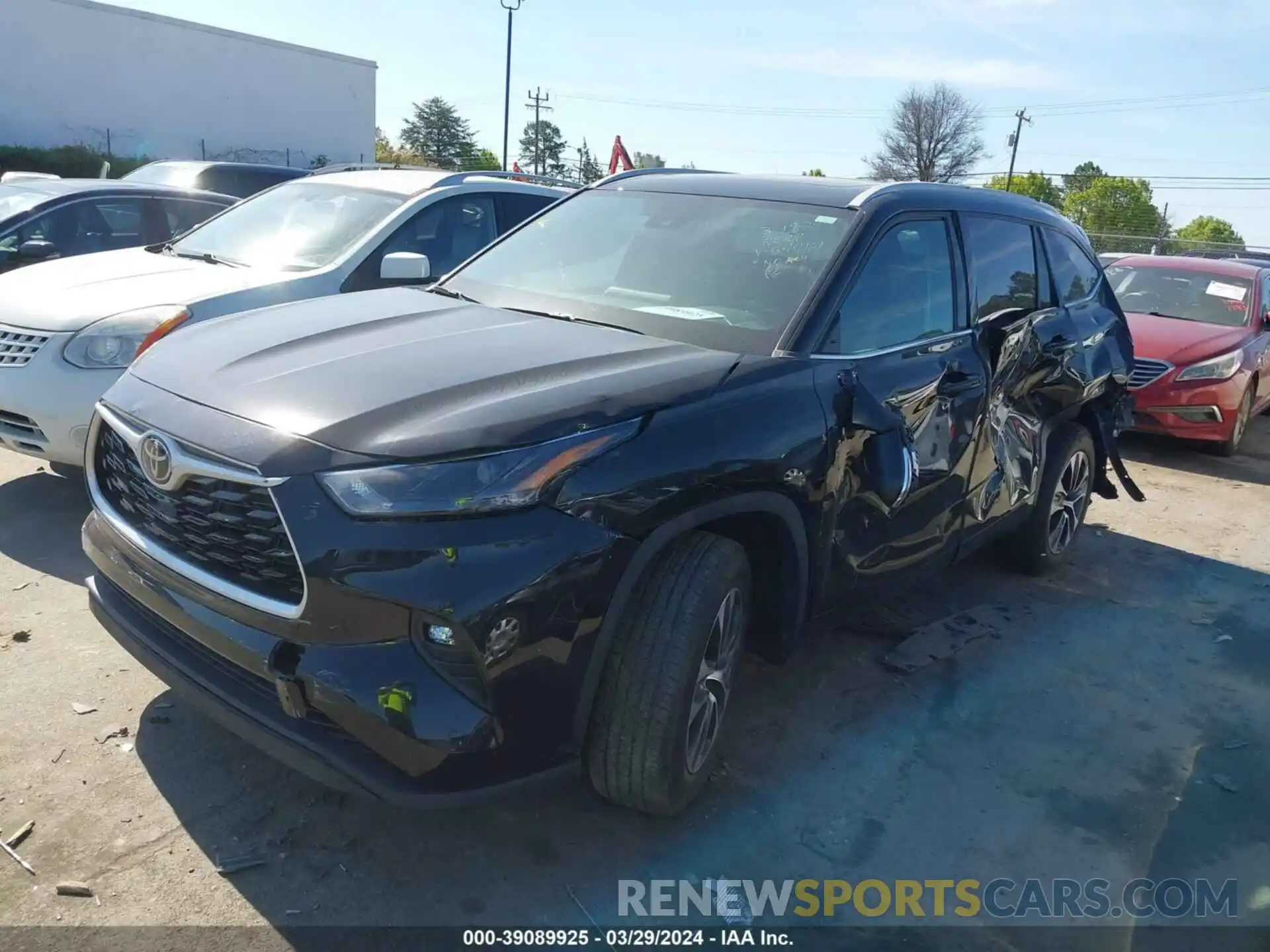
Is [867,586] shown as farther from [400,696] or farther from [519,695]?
[400,696]

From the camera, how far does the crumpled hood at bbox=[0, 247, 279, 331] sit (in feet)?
16.1

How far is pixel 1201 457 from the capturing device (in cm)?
891

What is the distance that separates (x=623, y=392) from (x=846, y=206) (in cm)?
149

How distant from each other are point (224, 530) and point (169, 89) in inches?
1582

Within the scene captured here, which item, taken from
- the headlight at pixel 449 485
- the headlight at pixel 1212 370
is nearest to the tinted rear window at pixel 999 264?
the headlight at pixel 449 485

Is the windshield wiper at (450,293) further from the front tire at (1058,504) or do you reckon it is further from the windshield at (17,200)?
the windshield at (17,200)

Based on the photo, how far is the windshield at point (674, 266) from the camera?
11.0 feet

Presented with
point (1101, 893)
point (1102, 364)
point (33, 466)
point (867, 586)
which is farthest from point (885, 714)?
point (33, 466)

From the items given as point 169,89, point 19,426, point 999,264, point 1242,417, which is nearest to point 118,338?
point 19,426

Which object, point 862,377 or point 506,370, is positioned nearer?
point 506,370

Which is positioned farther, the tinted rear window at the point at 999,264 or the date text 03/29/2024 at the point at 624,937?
the tinted rear window at the point at 999,264

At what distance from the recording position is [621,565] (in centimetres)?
250

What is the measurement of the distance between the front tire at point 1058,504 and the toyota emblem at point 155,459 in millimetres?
4125

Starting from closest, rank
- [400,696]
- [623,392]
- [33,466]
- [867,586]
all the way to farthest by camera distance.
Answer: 1. [400,696]
2. [623,392]
3. [867,586]
4. [33,466]
